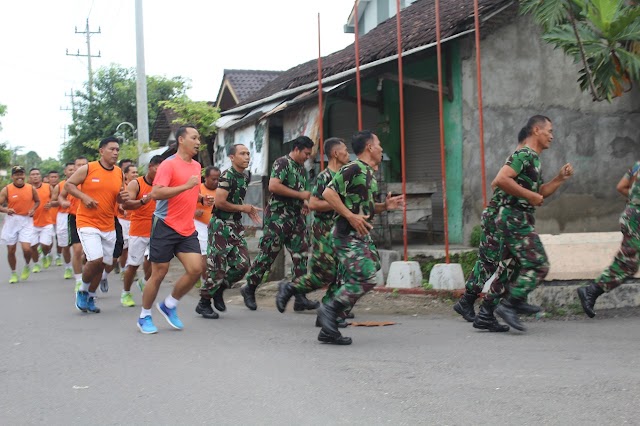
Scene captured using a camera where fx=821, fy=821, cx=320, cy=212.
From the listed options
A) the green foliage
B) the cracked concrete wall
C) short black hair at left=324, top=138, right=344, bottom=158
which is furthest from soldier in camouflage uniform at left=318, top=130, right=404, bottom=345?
the cracked concrete wall

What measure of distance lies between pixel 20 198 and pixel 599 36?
10.2 meters

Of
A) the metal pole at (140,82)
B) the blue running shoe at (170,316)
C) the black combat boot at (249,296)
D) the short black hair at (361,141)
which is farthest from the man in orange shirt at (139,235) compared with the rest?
the metal pole at (140,82)

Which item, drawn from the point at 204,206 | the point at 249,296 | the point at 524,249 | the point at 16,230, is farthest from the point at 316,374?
the point at 16,230

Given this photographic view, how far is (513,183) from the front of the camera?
23.0 feet

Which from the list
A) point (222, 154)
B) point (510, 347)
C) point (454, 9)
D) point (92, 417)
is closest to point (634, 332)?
point (510, 347)

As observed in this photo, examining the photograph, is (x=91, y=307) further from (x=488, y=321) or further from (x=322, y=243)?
(x=488, y=321)

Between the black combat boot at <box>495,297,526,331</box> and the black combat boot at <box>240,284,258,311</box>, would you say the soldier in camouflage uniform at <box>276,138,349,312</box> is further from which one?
the black combat boot at <box>495,297,526,331</box>

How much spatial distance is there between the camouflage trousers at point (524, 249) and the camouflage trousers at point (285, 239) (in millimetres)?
2544

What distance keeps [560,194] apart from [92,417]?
362 inches

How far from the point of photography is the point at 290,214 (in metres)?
9.00

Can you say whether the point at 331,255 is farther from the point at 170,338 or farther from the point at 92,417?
the point at 92,417

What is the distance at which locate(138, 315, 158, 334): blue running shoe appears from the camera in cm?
779

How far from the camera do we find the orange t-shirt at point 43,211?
15195 millimetres

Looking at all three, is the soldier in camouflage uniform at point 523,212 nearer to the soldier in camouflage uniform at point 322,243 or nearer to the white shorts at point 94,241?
the soldier in camouflage uniform at point 322,243
